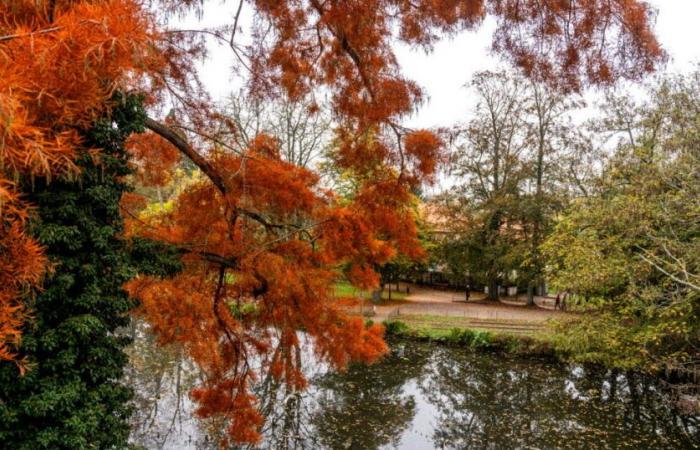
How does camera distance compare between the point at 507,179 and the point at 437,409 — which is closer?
the point at 437,409

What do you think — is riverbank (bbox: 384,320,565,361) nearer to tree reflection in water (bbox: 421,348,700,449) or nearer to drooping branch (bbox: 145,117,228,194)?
tree reflection in water (bbox: 421,348,700,449)

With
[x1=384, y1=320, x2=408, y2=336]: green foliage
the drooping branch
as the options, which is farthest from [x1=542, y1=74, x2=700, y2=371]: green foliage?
→ the drooping branch

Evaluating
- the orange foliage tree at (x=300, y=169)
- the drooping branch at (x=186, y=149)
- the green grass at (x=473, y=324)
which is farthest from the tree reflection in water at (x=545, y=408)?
the drooping branch at (x=186, y=149)

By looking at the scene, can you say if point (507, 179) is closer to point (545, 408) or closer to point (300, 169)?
point (545, 408)

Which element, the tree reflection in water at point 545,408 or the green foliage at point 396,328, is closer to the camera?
the tree reflection in water at point 545,408

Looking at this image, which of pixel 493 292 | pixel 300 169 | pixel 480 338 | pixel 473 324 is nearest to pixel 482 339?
pixel 480 338

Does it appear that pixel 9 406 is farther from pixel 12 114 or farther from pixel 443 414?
pixel 443 414

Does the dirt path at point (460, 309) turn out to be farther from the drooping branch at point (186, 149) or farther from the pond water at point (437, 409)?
the drooping branch at point (186, 149)

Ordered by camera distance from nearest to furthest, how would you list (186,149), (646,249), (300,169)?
(186,149) → (300,169) → (646,249)

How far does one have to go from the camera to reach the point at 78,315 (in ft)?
10.5

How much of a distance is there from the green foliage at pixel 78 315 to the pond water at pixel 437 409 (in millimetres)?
4098

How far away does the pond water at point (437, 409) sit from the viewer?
8523 millimetres

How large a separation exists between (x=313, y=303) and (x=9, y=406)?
3248mm

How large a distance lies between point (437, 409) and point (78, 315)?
8644mm
